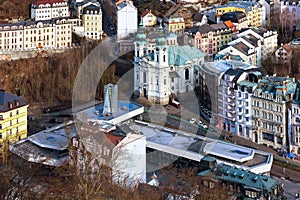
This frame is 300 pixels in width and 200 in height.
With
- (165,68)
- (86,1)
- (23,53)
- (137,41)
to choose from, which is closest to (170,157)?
(165,68)

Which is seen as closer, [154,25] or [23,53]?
[23,53]

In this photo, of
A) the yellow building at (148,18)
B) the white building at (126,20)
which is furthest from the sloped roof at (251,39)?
the white building at (126,20)

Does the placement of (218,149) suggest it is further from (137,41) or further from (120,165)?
(137,41)

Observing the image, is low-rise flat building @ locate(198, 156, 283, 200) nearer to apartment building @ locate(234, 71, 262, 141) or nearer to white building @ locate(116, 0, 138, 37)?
apartment building @ locate(234, 71, 262, 141)

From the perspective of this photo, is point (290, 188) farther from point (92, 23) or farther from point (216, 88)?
point (92, 23)

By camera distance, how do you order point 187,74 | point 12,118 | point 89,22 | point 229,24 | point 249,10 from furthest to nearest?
point 249,10
point 89,22
point 229,24
point 187,74
point 12,118

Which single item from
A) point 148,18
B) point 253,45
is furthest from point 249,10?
point 253,45

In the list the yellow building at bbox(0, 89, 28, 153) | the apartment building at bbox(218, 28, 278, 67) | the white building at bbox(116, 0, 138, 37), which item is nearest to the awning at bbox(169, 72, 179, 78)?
the apartment building at bbox(218, 28, 278, 67)
